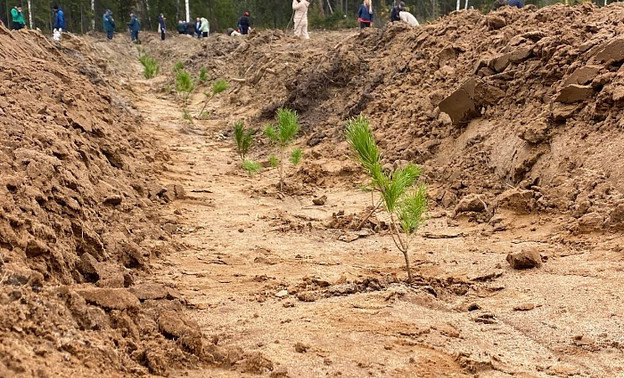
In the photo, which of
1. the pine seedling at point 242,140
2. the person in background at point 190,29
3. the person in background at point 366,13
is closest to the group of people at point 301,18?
the person in background at point 366,13

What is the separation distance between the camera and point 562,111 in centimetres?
573

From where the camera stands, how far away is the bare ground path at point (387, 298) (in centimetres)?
284

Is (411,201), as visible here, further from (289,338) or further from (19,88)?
(19,88)

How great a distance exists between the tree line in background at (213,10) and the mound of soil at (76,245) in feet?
66.1

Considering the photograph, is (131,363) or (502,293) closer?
(131,363)

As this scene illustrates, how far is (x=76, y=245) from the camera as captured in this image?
12.1 feet

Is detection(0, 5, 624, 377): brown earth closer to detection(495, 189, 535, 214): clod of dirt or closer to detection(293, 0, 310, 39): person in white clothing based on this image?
detection(495, 189, 535, 214): clod of dirt

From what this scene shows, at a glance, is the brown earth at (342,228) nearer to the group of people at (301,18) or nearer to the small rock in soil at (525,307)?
the small rock in soil at (525,307)

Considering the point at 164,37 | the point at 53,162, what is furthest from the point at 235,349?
the point at 164,37

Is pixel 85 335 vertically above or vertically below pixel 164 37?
below

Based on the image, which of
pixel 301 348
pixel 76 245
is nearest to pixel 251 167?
pixel 76 245

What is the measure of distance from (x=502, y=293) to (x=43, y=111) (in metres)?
4.20

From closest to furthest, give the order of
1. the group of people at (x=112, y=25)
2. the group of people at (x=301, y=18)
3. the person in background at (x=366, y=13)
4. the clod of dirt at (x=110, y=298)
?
the clod of dirt at (x=110, y=298) → the group of people at (x=301, y=18) → the person in background at (x=366, y=13) → the group of people at (x=112, y=25)

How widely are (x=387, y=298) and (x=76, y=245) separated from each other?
1.86 m
